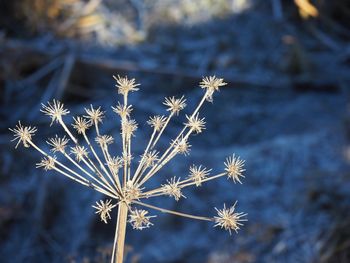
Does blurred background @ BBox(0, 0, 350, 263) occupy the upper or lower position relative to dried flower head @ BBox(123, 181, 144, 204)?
upper

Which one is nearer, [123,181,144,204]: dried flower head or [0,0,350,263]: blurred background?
[123,181,144,204]: dried flower head

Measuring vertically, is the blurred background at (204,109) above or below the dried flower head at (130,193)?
above

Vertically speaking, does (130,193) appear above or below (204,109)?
below

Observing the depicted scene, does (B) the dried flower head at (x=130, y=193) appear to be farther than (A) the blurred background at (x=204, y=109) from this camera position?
No

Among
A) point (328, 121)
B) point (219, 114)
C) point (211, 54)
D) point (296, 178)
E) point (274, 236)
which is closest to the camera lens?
point (274, 236)

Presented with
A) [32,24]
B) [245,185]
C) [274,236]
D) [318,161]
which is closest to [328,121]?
[318,161]

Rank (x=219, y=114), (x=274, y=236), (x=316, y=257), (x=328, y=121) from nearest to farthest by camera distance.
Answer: (x=316, y=257) → (x=274, y=236) → (x=328, y=121) → (x=219, y=114)

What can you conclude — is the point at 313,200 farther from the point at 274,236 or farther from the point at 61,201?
the point at 61,201

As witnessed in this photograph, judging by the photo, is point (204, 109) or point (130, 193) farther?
point (204, 109)
